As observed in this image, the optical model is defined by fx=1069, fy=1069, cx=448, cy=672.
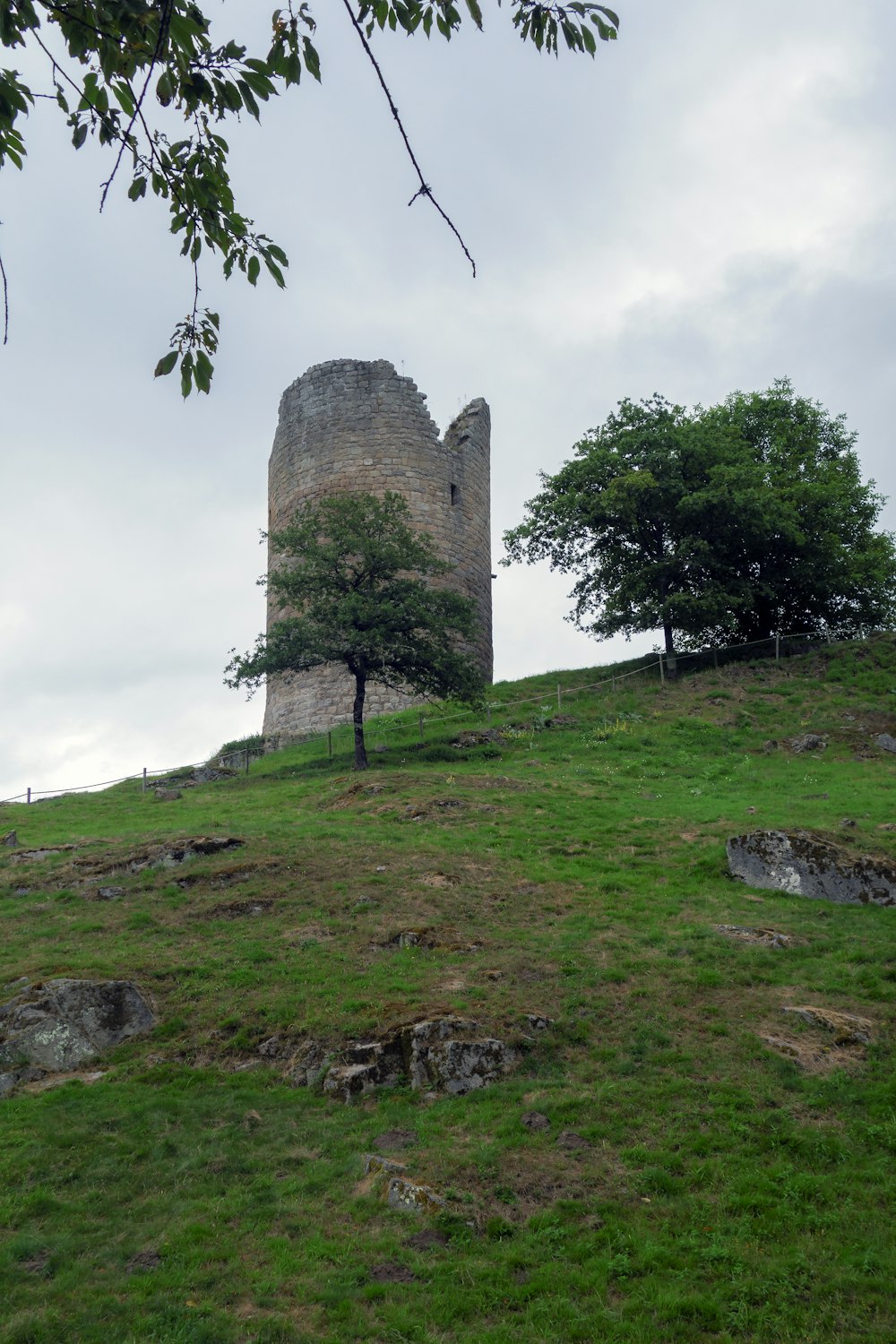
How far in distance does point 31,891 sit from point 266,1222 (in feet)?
29.9

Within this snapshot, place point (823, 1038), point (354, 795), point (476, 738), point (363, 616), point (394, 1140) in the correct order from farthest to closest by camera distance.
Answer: point (476, 738) < point (363, 616) < point (354, 795) < point (823, 1038) < point (394, 1140)

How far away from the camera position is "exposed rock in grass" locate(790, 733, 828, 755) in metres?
22.2

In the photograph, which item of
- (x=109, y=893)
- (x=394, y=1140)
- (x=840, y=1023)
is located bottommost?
(x=394, y=1140)

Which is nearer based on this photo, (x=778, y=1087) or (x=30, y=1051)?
(x=778, y=1087)

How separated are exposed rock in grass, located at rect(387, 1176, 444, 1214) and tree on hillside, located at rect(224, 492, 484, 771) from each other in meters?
15.5

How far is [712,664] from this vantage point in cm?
2962

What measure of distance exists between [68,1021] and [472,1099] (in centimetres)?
421

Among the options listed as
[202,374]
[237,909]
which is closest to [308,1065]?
[237,909]

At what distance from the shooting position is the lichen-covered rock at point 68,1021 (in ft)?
33.9

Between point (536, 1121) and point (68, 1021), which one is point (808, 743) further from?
point (68, 1021)

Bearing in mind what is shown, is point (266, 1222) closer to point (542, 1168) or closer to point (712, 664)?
point (542, 1168)

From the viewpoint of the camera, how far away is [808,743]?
22328 millimetres

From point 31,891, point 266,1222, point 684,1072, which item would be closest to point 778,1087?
point 684,1072

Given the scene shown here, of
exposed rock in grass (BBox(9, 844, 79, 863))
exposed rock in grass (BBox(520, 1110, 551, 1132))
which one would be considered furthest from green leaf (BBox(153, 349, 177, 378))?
exposed rock in grass (BBox(9, 844, 79, 863))
